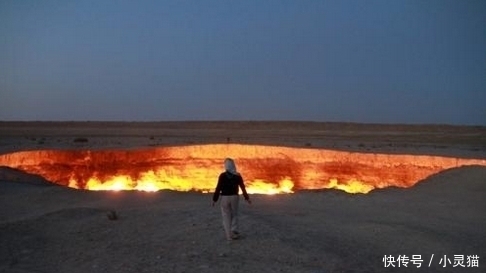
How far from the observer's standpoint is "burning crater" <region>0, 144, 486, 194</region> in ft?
80.2

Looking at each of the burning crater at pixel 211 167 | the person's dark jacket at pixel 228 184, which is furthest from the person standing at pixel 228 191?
the burning crater at pixel 211 167

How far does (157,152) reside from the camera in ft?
88.6

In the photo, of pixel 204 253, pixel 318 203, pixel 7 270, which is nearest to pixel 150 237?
pixel 204 253

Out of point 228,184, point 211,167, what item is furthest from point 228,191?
point 211,167

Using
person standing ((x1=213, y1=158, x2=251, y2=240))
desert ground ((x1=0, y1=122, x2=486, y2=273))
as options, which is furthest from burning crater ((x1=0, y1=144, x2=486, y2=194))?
person standing ((x1=213, y1=158, x2=251, y2=240))

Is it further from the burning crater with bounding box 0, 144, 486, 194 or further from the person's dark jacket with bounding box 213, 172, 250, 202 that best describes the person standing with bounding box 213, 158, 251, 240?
the burning crater with bounding box 0, 144, 486, 194

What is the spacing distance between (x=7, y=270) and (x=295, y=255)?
17.7 ft

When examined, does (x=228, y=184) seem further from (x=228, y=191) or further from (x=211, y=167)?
(x=211, y=167)

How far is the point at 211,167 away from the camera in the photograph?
88.2 ft

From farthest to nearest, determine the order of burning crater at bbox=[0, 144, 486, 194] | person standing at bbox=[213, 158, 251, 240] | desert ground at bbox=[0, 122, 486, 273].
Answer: burning crater at bbox=[0, 144, 486, 194], person standing at bbox=[213, 158, 251, 240], desert ground at bbox=[0, 122, 486, 273]

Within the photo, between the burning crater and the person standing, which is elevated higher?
the burning crater

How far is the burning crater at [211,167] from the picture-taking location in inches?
963

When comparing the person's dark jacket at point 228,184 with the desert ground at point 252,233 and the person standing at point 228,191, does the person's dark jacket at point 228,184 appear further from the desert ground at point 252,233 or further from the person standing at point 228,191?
the desert ground at point 252,233

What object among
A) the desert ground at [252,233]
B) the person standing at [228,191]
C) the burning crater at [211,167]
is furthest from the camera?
the burning crater at [211,167]
